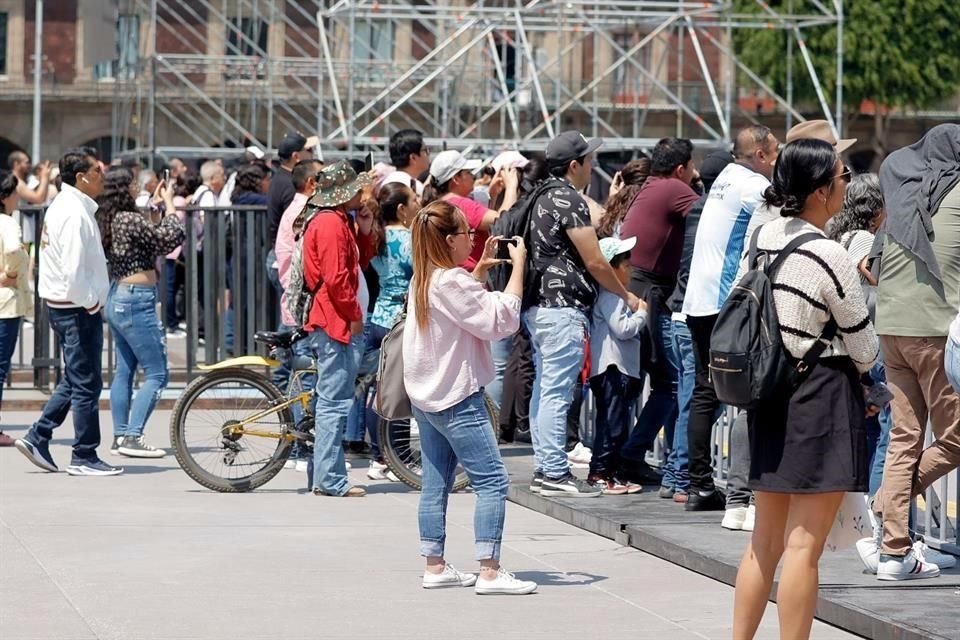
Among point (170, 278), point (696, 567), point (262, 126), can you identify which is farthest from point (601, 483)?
point (262, 126)

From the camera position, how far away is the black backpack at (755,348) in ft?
18.9

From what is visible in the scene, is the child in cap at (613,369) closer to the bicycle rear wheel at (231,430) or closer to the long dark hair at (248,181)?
the bicycle rear wheel at (231,430)

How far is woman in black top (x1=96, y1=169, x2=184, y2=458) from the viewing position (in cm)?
1131

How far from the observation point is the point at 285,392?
1084cm

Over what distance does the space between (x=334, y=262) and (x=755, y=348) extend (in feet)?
14.0

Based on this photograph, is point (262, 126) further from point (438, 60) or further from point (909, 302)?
point (909, 302)

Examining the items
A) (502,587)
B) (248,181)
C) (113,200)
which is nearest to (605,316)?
(502,587)

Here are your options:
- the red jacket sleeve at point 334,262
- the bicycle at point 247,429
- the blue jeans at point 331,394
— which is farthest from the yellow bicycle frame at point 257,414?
the red jacket sleeve at point 334,262

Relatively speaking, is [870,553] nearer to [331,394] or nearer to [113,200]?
[331,394]

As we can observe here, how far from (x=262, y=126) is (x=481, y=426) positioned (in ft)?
120

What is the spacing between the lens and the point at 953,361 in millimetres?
6125

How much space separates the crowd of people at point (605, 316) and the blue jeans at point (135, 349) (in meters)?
0.02

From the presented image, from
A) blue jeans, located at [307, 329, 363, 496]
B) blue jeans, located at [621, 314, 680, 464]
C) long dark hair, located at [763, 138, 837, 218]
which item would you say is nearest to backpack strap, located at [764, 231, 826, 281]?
long dark hair, located at [763, 138, 837, 218]

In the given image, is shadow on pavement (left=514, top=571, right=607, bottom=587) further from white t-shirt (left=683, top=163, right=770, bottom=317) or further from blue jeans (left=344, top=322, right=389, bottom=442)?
blue jeans (left=344, top=322, right=389, bottom=442)
